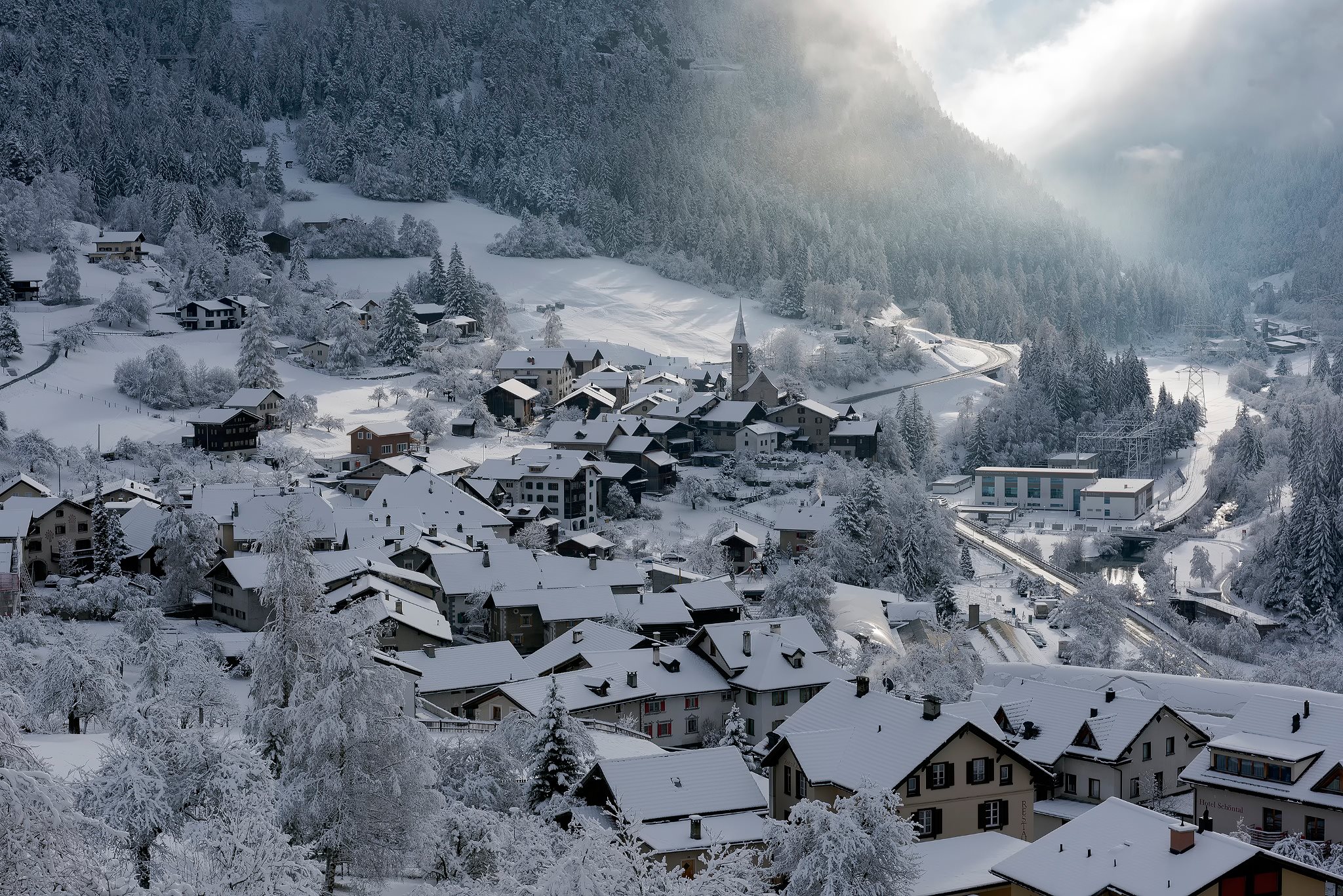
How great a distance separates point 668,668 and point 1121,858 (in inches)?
821

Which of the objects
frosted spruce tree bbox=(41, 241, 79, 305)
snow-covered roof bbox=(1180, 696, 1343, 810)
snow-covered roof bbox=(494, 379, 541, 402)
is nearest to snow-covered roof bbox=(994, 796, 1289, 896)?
snow-covered roof bbox=(1180, 696, 1343, 810)

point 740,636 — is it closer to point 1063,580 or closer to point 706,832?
point 706,832

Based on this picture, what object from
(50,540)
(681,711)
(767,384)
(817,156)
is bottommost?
(681,711)

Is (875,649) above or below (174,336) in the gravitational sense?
below

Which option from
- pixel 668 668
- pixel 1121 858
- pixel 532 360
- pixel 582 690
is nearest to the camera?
pixel 1121 858

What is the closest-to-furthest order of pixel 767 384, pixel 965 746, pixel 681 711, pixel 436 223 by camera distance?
pixel 965 746 → pixel 681 711 → pixel 767 384 → pixel 436 223

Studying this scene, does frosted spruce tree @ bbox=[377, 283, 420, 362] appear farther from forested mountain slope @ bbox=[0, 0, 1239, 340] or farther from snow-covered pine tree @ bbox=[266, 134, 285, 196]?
snow-covered pine tree @ bbox=[266, 134, 285, 196]

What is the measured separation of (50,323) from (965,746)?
3295 inches

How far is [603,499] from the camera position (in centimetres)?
7406

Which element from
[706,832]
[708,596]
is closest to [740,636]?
[708,596]

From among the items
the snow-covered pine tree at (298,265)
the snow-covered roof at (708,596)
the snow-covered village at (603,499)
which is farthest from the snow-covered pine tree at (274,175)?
the snow-covered roof at (708,596)

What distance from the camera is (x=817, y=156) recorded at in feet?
592

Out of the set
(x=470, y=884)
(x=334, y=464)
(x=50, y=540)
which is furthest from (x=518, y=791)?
(x=334, y=464)

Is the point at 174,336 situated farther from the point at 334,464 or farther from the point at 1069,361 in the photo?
the point at 1069,361
